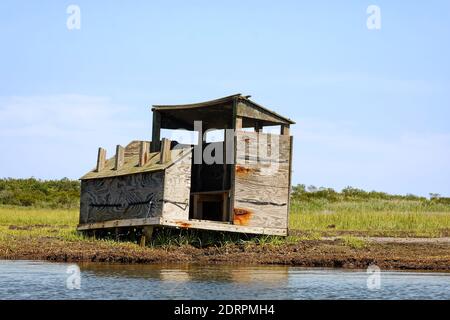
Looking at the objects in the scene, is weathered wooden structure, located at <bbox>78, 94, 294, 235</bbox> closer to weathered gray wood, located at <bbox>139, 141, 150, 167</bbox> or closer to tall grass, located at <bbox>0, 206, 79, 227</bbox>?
weathered gray wood, located at <bbox>139, 141, 150, 167</bbox>

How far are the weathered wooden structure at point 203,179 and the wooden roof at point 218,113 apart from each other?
1.2 inches

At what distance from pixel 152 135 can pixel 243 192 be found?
4363 mm

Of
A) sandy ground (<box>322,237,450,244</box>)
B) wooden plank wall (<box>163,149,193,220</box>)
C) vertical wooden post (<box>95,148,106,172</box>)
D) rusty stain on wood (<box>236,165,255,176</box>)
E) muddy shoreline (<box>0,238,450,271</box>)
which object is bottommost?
muddy shoreline (<box>0,238,450,271</box>)

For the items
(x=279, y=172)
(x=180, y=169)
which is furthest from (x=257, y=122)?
(x=180, y=169)

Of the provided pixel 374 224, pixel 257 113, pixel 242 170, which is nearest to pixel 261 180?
pixel 242 170

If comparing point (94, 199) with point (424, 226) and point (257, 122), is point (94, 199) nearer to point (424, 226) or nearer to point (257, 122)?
point (257, 122)

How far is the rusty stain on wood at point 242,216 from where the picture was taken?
80.4 feet

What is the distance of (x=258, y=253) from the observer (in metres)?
23.8

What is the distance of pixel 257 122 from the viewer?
2584 centimetres

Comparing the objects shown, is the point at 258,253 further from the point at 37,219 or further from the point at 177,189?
the point at 37,219

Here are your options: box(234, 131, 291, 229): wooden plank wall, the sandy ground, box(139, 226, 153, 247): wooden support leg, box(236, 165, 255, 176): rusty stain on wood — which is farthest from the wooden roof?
the sandy ground

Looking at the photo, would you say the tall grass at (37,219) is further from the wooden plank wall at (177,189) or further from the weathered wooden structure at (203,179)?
the wooden plank wall at (177,189)

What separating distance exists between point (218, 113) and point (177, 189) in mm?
4240

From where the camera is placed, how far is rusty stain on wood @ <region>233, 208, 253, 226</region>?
80.4 ft
